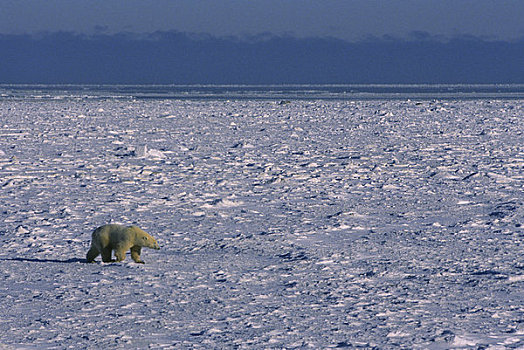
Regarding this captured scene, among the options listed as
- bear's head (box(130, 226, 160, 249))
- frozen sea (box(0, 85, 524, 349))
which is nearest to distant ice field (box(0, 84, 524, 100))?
frozen sea (box(0, 85, 524, 349))

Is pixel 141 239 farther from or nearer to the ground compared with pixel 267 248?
farther from the ground

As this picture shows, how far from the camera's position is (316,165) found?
12.8m

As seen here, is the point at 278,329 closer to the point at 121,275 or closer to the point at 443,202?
the point at 121,275

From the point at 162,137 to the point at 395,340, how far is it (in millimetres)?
14414

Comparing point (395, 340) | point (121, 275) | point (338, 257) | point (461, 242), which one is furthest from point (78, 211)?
point (395, 340)

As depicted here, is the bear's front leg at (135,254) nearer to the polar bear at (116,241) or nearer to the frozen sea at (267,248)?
the polar bear at (116,241)

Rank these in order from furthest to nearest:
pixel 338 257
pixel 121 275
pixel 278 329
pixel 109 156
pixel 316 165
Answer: pixel 109 156 < pixel 316 165 < pixel 338 257 < pixel 121 275 < pixel 278 329

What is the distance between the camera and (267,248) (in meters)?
6.79

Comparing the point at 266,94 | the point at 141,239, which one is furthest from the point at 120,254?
the point at 266,94

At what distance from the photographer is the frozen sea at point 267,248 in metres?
4.48

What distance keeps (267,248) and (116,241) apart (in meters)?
1.49

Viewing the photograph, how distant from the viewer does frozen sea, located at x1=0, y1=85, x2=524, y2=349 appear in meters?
4.48

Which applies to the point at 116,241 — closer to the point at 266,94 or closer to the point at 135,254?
the point at 135,254

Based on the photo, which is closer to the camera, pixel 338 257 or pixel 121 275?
pixel 121 275
